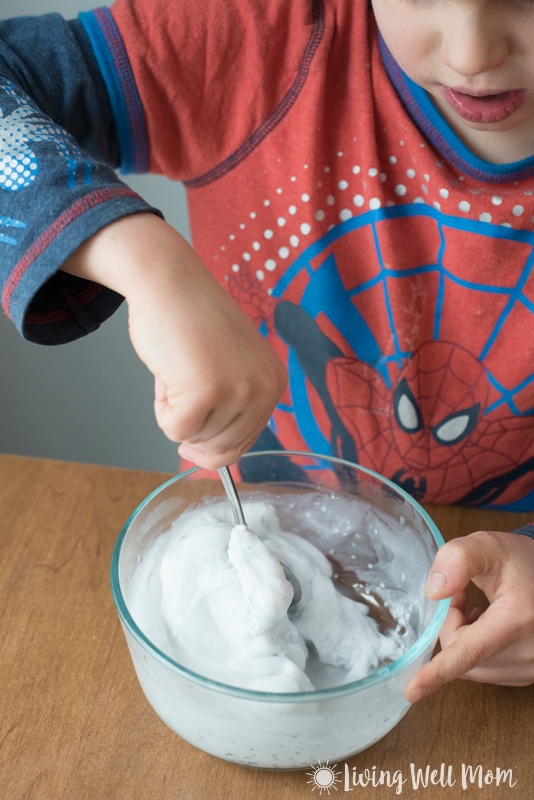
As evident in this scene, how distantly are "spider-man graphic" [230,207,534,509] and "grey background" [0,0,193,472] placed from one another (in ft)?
1.56

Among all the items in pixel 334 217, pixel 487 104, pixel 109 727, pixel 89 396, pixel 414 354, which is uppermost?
pixel 487 104

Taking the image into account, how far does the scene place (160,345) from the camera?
0.43 m

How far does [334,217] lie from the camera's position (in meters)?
0.76

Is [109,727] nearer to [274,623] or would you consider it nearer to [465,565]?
[274,623]

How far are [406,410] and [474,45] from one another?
1.25ft

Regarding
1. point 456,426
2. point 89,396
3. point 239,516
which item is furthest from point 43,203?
point 89,396

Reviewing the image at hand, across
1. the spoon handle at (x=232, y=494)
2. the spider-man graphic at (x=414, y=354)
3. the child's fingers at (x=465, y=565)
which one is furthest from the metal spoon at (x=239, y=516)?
the spider-man graphic at (x=414, y=354)

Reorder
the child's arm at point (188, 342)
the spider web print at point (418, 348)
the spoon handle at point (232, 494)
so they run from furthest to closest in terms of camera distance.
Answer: the spider web print at point (418, 348), the spoon handle at point (232, 494), the child's arm at point (188, 342)

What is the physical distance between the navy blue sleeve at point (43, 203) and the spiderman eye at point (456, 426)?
406 mm

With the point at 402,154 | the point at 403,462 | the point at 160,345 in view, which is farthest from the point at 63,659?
the point at 402,154

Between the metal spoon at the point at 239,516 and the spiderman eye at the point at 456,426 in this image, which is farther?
the spiderman eye at the point at 456,426

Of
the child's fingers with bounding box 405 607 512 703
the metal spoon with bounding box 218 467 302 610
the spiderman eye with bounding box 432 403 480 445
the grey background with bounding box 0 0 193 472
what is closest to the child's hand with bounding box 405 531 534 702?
the child's fingers with bounding box 405 607 512 703

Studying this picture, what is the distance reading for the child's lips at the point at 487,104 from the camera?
23.0 inches

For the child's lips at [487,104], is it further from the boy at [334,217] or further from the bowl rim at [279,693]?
the bowl rim at [279,693]
